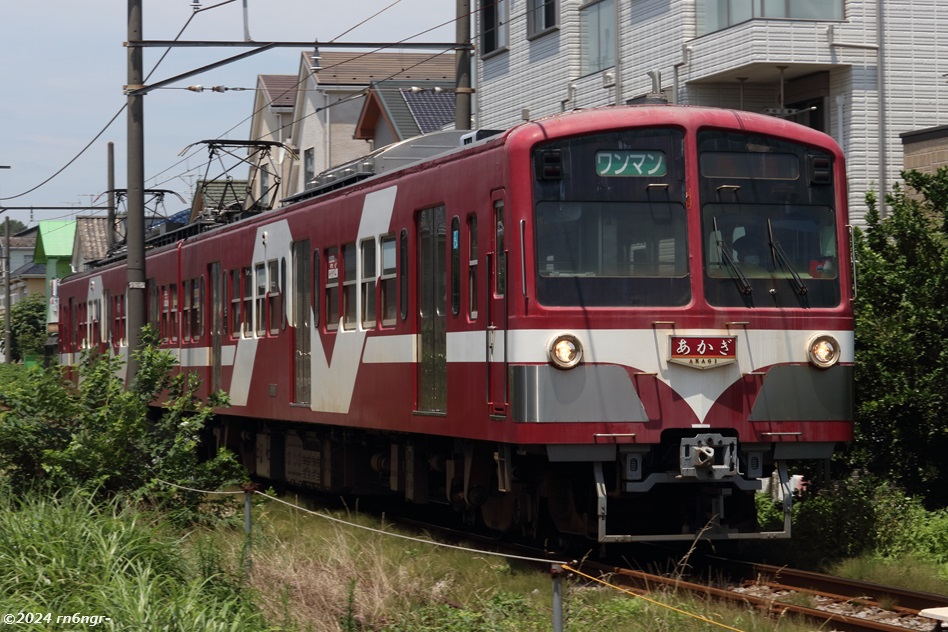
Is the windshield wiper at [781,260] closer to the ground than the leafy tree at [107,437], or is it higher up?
higher up

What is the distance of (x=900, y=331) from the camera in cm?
1305

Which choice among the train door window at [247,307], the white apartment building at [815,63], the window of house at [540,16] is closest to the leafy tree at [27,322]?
the window of house at [540,16]

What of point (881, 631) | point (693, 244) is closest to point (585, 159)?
point (693, 244)

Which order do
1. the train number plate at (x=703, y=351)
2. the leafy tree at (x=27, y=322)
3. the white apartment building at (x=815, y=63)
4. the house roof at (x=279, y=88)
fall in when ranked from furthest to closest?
the leafy tree at (x=27, y=322), the house roof at (x=279, y=88), the white apartment building at (x=815, y=63), the train number plate at (x=703, y=351)

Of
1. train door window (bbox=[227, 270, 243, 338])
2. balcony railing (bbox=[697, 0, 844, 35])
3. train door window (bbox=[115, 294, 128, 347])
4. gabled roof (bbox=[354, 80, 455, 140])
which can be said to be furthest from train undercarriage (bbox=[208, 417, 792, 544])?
gabled roof (bbox=[354, 80, 455, 140])

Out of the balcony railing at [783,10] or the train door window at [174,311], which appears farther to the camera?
the train door window at [174,311]

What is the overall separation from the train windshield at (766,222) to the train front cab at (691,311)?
0.03 ft

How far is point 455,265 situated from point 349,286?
302 cm

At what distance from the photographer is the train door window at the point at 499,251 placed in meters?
11.2

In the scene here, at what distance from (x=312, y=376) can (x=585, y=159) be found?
5922 millimetres

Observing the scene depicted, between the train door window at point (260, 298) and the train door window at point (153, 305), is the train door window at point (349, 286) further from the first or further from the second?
the train door window at point (153, 305)

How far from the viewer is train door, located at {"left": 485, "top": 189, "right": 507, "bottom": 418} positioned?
11.1 m

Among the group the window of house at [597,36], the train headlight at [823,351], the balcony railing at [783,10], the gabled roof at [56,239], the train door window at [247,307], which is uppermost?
the gabled roof at [56,239]

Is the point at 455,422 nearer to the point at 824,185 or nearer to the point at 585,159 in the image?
the point at 585,159
